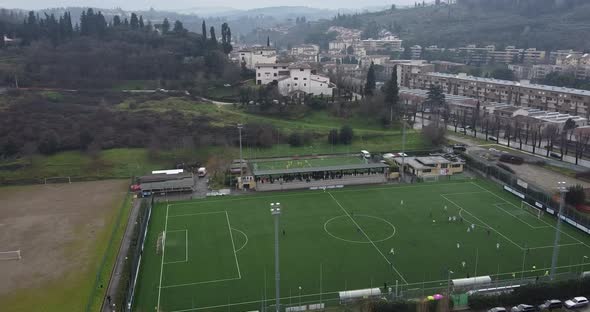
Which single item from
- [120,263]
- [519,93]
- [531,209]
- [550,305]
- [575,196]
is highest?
[519,93]

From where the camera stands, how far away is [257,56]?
66.2m

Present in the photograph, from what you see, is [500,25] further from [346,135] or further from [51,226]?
[51,226]

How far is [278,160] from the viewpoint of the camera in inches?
1556

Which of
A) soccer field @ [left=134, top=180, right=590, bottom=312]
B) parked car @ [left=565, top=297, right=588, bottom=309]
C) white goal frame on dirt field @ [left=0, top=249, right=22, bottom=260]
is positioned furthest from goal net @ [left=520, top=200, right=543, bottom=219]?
white goal frame on dirt field @ [left=0, top=249, right=22, bottom=260]

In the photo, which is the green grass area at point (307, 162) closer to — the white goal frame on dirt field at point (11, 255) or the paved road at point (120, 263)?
the paved road at point (120, 263)

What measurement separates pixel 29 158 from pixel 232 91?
84.4 feet

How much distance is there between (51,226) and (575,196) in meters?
30.3

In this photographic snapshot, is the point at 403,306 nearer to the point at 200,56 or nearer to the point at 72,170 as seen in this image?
the point at 72,170

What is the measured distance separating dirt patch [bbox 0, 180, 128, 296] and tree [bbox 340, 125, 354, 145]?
19503 mm

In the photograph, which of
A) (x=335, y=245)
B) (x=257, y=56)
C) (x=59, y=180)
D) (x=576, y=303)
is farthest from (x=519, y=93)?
(x=59, y=180)

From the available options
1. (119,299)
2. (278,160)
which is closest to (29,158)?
(278,160)

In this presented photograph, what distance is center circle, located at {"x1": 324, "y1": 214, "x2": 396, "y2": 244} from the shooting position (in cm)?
2403

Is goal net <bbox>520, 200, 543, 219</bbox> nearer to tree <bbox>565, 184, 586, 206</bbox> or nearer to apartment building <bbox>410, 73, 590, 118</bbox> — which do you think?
tree <bbox>565, 184, 586, 206</bbox>

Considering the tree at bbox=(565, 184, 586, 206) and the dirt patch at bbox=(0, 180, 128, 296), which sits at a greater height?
the tree at bbox=(565, 184, 586, 206)
